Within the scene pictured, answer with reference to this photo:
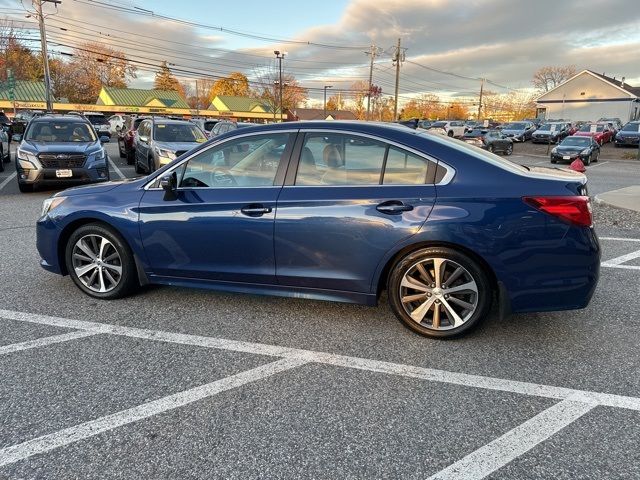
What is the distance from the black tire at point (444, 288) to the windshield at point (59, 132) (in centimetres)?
993

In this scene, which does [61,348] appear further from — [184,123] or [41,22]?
[41,22]

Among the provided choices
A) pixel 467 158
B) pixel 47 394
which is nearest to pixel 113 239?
pixel 47 394

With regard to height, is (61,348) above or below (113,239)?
below

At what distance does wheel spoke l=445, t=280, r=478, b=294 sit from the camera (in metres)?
3.40

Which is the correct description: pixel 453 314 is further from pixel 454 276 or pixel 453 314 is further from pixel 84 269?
pixel 84 269

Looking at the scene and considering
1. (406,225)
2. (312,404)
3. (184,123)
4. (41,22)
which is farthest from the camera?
(41,22)

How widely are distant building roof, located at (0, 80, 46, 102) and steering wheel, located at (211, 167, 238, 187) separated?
65.8m

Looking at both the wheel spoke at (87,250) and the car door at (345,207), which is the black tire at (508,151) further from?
the wheel spoke at (87,250)

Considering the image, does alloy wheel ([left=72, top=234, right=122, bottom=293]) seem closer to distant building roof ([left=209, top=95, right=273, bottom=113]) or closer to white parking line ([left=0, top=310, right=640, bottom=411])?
white parking line ([left=0, top=310, right=640, bottom=411])

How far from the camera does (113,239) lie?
4148mm

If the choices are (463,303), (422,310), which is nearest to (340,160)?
(422,310)

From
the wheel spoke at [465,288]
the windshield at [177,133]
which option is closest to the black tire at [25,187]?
the windshield at [177,133]

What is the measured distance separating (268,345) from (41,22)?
39.3 m

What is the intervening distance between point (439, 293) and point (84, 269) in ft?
10.6
